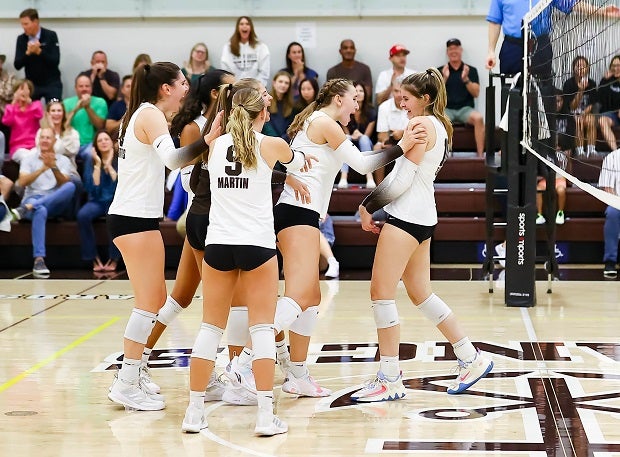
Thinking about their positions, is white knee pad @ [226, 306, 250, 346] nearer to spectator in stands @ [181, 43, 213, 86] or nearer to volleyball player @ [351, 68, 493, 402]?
volleyball player @ [351, 68, 493, 402]

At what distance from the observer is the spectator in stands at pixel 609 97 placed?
251 inches

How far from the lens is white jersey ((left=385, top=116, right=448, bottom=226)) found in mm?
5629

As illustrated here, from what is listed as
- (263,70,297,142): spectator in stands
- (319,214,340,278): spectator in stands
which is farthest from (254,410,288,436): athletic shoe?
(263,70,297,142): spectator in stands

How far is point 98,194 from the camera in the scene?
1162cm

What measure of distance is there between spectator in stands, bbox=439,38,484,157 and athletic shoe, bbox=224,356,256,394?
747 centimetres

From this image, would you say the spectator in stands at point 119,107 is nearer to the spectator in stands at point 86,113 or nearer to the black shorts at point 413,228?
the spectator in stands at point 86,113

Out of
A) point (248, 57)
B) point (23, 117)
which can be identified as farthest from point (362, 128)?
point (23, 117)

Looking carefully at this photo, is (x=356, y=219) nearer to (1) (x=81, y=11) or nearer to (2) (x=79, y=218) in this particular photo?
(2) (x=79, y=218)

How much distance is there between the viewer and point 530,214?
8.71 meters

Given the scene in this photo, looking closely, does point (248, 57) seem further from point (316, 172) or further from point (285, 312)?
point (285, 312)

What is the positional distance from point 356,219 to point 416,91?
612 centimetres

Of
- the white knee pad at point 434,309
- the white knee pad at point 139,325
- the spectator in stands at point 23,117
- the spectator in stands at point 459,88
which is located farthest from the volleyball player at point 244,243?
the spectator in stands at point 23,117

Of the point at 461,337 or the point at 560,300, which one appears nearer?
the point at 461,337

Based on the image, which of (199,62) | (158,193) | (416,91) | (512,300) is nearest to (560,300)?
(512,300)
